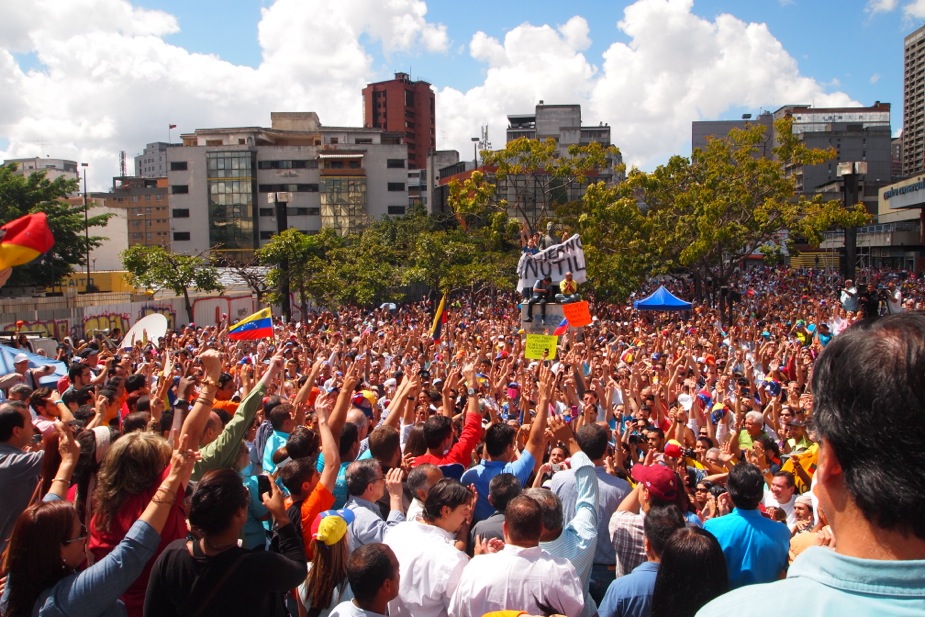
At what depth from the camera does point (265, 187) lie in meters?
64.2

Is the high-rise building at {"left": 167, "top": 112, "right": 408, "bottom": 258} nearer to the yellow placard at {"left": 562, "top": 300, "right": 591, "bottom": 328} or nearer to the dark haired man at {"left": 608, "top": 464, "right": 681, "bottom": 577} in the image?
the yellow placard at {"left": 562, "top": 300, "right": 591, "bottom": 328}

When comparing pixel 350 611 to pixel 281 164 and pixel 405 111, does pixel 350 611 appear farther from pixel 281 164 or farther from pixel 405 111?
pixel 405 111

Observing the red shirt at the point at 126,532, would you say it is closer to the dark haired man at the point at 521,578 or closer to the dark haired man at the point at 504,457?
the dark haired man at the point at 521,578

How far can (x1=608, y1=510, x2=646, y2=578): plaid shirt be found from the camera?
12.8ft

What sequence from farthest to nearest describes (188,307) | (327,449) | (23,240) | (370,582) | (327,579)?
(188,307) → (23,240) → (327,449) → (327,579) → (370,582)

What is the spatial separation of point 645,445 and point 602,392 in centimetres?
214

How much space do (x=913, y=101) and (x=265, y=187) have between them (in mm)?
89624

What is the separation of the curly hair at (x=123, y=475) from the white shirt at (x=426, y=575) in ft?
3.91

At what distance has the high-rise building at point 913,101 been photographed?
99.7 meters

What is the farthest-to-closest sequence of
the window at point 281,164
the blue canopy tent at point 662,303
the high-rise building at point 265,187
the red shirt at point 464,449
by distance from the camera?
the window at point 281,164, the high-rise building at point 265,187, the blue canopy tent at point 662,303, the red shirt at point 464,449

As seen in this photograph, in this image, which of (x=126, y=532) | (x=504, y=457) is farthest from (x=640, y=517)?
(x=126, y=532)

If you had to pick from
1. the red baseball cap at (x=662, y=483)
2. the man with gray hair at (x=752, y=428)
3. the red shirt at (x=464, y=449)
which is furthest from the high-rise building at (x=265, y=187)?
the red baseball cap at (x=662, y=483)

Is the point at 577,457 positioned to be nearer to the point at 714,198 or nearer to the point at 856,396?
the point at 856,396

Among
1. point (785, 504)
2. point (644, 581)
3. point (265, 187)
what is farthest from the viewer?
point (265, 187)
